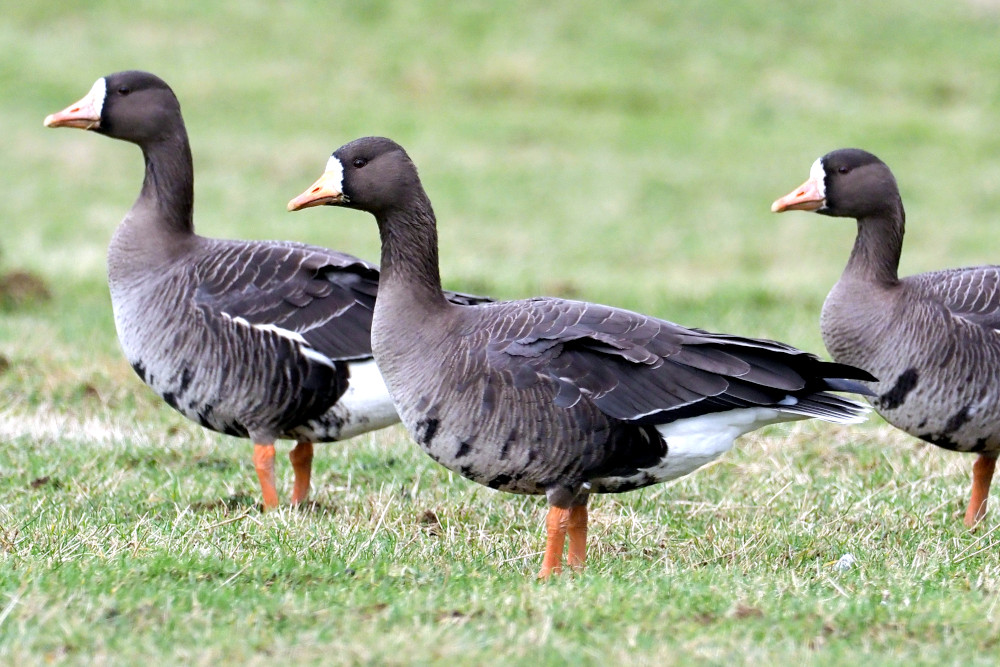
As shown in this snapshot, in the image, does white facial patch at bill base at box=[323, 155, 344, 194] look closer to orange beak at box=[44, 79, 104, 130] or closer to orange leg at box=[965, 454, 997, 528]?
orange beak at box=[44, 79, 104, 130]

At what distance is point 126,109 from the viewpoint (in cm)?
723

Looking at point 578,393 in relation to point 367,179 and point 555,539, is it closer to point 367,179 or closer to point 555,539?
point 555,539

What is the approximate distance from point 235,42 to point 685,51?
9.36 metres

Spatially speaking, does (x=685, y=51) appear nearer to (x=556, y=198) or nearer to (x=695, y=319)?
(x=556, y=198)

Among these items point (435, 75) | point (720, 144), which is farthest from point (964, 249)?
point (435, 75)

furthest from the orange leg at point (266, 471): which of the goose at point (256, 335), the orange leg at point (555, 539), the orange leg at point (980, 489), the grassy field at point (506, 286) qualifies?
the orange leg at point (980, 489)

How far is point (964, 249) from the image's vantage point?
57.9 ft

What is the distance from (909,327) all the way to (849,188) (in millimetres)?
883

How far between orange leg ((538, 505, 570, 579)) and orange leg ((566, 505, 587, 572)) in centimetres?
20

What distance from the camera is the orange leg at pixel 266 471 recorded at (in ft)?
21.5

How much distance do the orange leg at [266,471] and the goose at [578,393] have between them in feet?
4.35

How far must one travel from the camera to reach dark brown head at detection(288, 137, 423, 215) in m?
5.75

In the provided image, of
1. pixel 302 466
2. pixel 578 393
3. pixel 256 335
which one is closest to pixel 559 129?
pixel 302 466

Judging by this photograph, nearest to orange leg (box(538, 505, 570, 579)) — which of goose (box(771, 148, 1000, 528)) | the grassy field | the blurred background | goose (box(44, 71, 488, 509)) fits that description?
the grassy field
